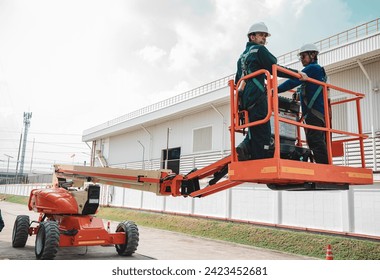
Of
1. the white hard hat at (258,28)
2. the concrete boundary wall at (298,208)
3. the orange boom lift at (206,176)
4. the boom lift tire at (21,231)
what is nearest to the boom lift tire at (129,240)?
the orange boom lift at (206,176)

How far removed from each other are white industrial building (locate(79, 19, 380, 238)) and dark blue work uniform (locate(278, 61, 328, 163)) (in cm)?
702

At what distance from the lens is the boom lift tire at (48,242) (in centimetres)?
840

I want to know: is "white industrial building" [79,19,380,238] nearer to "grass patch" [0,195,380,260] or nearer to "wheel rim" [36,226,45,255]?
"grass patch" [0,195,380,260]

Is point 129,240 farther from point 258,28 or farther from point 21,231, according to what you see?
point 258,28

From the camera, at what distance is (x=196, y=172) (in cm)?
664

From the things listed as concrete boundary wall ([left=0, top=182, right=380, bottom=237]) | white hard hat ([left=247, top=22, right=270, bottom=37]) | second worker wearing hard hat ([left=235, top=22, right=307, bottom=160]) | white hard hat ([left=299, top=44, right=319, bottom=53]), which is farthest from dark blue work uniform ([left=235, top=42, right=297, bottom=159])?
concrete boundary wall ([left=0, top=182, right=380, bottom=237])

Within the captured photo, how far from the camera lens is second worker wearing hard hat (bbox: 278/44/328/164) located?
561 cm

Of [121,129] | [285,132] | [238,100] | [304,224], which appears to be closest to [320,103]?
[285,132]

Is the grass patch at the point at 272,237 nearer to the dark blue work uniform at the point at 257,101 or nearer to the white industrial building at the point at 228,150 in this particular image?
the white industrial building at the point at 228,150

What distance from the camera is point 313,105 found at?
5.79 m

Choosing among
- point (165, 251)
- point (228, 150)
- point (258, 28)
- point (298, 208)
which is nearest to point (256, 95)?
point (258, 28)

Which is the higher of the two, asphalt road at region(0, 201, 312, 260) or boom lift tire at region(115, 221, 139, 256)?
boom lift tire at region(115, 221, 139, 256)

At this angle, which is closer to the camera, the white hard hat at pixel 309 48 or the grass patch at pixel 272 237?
the white hard hat at pixel 309 48

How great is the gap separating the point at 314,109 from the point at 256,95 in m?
1.21
